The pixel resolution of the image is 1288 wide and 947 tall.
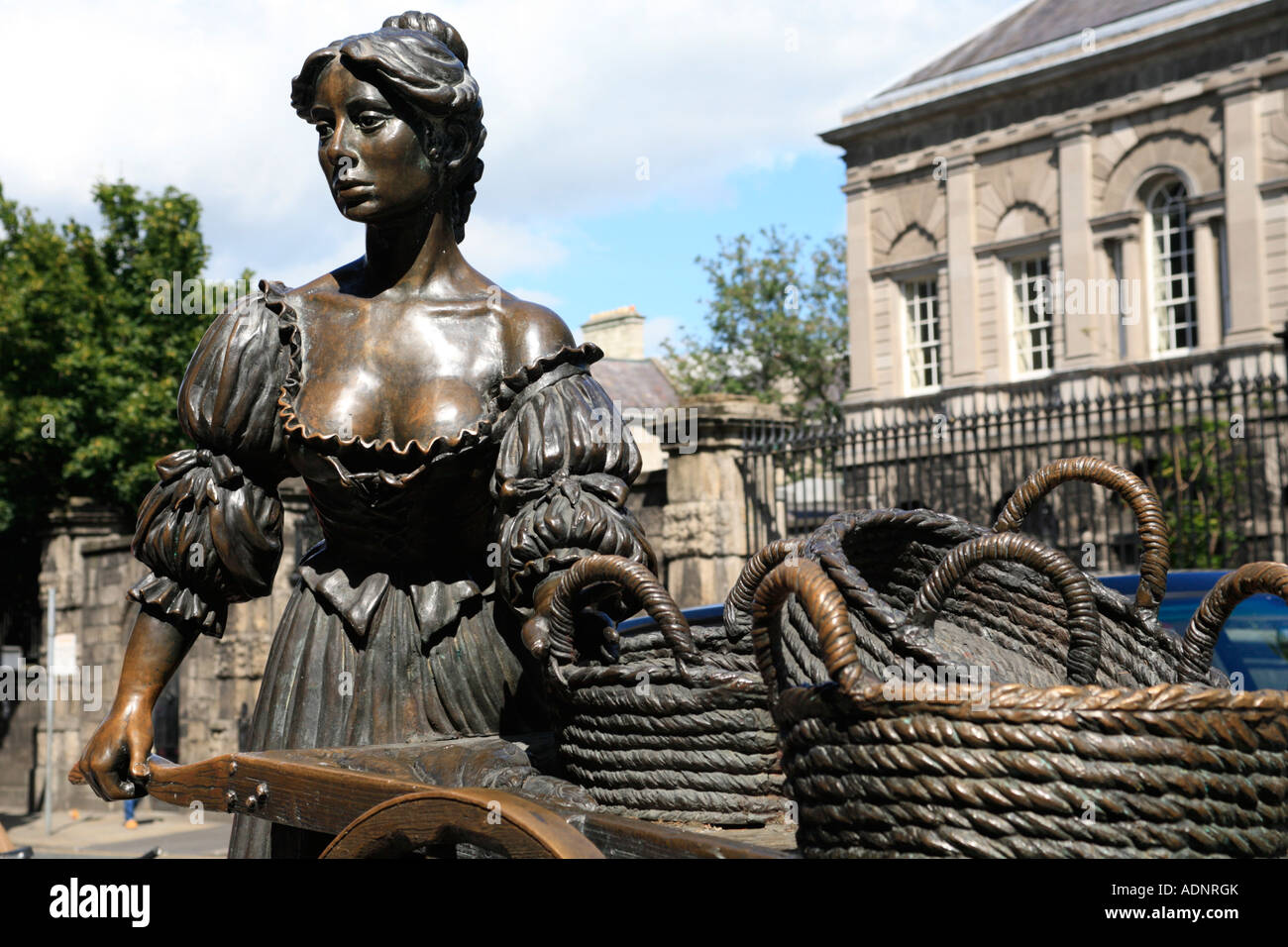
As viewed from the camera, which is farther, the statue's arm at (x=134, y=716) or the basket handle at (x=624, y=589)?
the statue's arm at (x=134, y=716)

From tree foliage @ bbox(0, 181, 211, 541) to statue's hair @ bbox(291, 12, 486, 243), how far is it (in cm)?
1678

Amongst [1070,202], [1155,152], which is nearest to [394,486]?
[1155,152]

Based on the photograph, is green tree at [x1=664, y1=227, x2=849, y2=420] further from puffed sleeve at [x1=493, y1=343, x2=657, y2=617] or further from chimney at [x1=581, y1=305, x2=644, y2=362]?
puffed sleeve at [x1=493, y1=343, x2=657, y2=617]

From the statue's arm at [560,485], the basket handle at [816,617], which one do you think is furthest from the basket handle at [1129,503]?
the basket handle at [816,617]

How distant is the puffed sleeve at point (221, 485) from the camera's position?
266 centimetres

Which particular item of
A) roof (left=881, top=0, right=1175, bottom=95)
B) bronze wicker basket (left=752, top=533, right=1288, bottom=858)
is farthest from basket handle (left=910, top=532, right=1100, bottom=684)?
roof (left=881, top=0, right=1175, bottom=95)

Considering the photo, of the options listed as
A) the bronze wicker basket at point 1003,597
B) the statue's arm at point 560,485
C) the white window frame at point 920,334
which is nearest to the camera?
the bronze wicker basket at point 1003,597

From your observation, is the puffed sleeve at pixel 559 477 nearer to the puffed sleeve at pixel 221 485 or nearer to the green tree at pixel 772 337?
the puffed sleeve at pixel 221 485

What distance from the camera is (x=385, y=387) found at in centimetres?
256

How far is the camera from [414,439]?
248 cm

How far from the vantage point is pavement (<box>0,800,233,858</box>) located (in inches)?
521

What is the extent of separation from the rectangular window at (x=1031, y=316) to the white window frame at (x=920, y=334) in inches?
61.7
